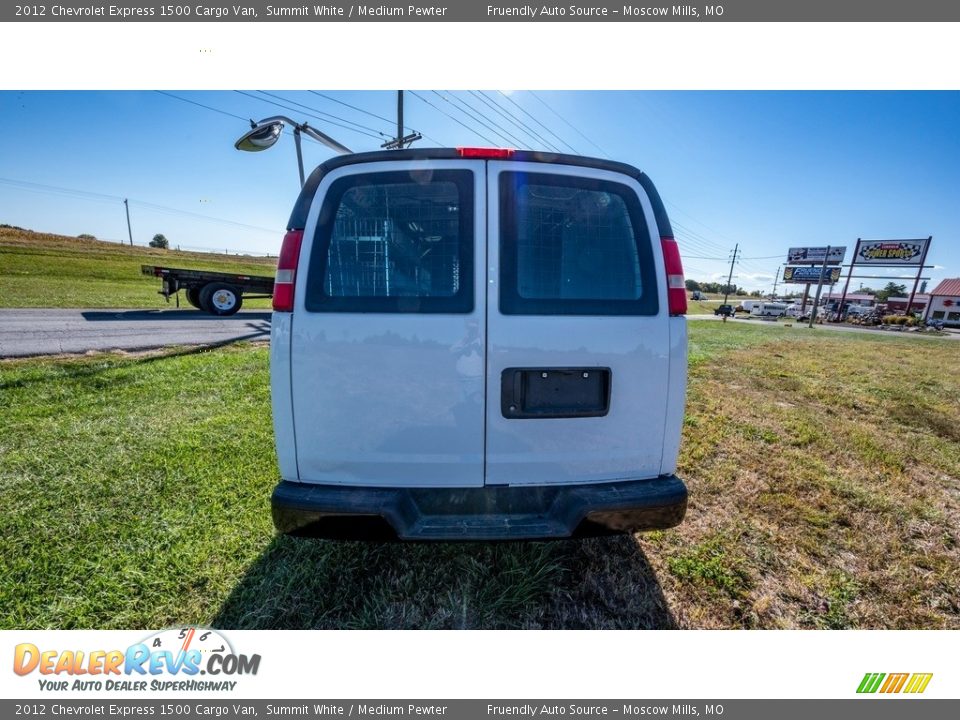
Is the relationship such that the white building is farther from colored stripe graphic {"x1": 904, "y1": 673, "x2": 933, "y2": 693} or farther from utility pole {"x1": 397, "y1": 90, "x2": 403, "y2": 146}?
colored stripe graphic {"x1": 904, "y1": 673, "x2": 933, "y2": 693}

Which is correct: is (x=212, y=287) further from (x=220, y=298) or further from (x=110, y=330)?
(x=110, y=330)

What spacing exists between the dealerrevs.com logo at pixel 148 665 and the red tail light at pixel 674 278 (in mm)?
2619

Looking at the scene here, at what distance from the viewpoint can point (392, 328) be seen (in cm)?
170

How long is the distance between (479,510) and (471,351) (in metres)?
0.81

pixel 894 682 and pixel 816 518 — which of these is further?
pixel 816 518

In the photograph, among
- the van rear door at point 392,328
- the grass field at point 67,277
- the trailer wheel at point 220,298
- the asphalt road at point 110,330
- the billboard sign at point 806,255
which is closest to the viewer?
the van rear door at point 392,328

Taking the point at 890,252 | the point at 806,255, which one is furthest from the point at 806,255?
the point at 890,252

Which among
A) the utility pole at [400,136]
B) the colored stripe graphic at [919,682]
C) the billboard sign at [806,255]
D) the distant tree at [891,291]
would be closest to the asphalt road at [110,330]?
the utility pole at [400,136]

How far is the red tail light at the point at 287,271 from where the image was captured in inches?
68.9

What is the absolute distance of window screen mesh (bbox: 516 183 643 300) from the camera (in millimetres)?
1829

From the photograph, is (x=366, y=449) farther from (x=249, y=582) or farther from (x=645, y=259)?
(x=645, y=259)

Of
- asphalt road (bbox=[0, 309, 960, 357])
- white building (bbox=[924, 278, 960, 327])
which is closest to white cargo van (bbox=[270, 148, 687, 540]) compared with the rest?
asphalt road (bbox=[0, 309, 960, 357])

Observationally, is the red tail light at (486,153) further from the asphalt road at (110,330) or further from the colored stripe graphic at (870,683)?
the asphalt road at (110,330)

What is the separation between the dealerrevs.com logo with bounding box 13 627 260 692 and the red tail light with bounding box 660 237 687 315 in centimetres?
262
